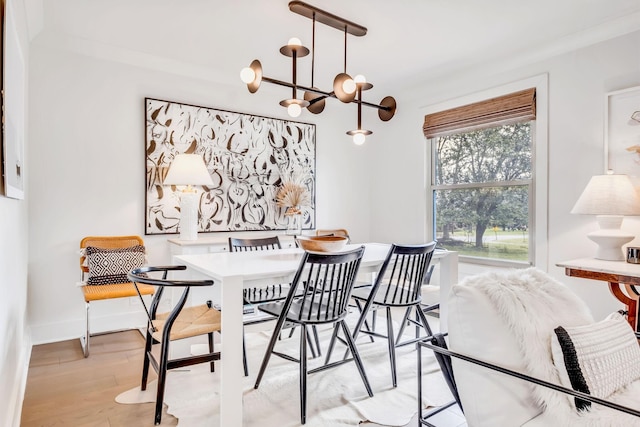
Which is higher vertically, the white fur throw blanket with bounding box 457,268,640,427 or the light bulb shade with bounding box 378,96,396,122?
the light bulb shade with bounding box 378,96,396,122

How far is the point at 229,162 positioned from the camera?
3947 mm

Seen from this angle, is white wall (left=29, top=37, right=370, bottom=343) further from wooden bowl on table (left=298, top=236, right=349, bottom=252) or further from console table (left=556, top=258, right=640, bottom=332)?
console table (left=556, top=258, right=640, bottom=332)

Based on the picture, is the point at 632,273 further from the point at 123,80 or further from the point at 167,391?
the point at 123,80

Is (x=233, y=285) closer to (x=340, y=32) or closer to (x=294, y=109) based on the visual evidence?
(x=294, y=109)

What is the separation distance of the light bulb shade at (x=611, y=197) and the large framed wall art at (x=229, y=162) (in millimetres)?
2697

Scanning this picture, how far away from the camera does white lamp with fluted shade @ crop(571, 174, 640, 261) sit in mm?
2545

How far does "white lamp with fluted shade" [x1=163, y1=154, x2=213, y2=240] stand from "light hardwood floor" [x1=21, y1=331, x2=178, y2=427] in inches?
38.6

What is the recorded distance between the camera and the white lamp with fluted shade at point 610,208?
8.35 feet

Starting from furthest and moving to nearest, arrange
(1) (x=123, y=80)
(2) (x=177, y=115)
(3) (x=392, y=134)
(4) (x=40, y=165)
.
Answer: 1. (3) (x=392, y=134)
2. (2) (x=177, y=115)
3. (1) (x=123, y=80)
4. (4) (x=40, y=165)

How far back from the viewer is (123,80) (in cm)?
343

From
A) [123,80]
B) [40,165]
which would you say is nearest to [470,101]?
[123,80]

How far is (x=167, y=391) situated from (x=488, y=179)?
10.6 feet

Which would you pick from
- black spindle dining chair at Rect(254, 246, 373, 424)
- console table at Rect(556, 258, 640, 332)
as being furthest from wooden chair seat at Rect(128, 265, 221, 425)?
console table at Rect(556, 258, 640, 332)

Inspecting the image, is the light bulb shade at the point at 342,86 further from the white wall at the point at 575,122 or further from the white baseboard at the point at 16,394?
the white baseboard at the point at 16,394
